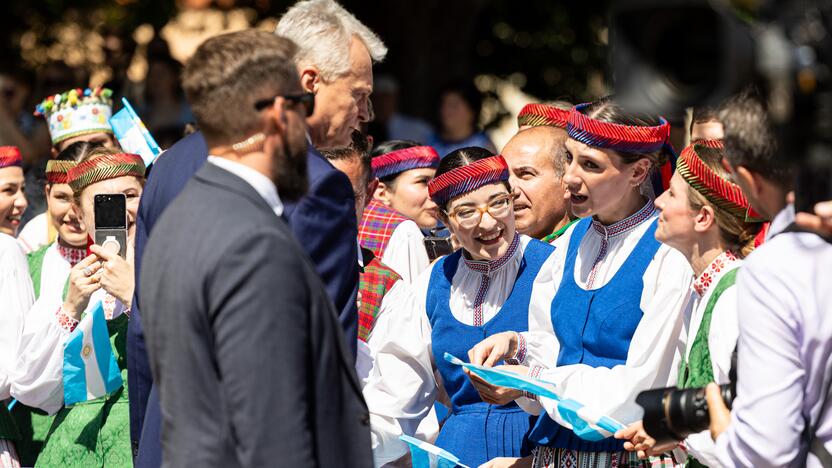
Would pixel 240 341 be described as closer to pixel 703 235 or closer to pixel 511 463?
pixel 703 235

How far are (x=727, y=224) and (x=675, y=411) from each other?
1.02 meters

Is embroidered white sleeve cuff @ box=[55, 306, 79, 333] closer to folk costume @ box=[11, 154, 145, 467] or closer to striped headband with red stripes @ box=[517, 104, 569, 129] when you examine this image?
folk costume @ box=[11, 154, 145, 467]

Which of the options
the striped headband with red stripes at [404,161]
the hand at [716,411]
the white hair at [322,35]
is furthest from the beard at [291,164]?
the striped headband with red stripes at [404,161]

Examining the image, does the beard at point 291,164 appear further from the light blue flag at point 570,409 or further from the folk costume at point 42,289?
the folk costume at point 42,289

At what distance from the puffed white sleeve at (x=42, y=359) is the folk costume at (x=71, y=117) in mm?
1753

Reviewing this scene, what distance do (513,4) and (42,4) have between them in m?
5.21

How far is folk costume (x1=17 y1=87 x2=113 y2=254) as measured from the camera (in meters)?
6.96

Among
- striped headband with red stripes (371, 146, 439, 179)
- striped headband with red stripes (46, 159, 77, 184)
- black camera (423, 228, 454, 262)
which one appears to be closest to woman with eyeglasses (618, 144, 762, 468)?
black camera (423, 228, 454, 262)

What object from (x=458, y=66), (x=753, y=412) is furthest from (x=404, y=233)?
(x=458, y=66)

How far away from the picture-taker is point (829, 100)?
8.41 ft

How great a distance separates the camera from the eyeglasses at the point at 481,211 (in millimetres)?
5074

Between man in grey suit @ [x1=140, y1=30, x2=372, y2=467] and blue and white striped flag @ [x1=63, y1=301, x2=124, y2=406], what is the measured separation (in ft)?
7.03

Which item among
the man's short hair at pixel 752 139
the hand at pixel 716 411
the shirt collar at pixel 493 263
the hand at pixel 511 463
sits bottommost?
the hand at pixel 511 463

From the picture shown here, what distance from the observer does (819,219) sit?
3119 millimetres
